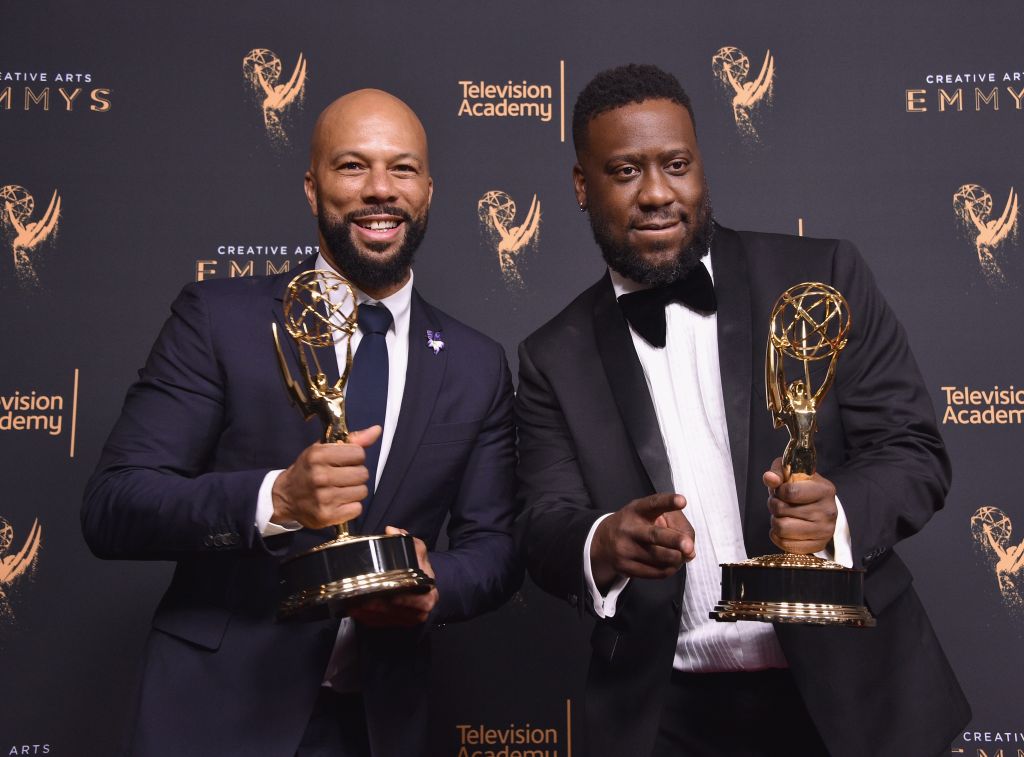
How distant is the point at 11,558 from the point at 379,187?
155 centimetres

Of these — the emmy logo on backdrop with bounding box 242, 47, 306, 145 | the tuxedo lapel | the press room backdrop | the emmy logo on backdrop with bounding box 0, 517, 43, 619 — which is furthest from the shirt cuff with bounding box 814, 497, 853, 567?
the emmy logo on backdrop with bounding box 0, 517, 43, 619

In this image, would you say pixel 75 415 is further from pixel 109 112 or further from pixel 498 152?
pixel 498 152

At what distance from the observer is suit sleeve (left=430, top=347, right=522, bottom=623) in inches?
83.3

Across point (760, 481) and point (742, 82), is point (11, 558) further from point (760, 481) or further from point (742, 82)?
point (742, 82)

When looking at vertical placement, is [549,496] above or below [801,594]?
above

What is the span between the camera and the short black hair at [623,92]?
88.0 inches

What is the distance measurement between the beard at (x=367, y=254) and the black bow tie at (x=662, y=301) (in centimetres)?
51

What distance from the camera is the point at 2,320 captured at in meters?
3.16

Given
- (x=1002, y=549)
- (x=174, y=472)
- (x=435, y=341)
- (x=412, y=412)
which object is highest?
(x=435, y=341)

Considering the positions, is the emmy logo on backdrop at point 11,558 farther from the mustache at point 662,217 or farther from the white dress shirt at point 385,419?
the mustache at point 662,217

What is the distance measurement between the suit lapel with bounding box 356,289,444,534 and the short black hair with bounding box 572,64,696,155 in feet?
1.66

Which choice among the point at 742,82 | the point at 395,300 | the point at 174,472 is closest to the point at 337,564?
the point at 174,472

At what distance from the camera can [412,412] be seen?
88.7 inches

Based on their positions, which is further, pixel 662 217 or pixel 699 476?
pixel 662 217
